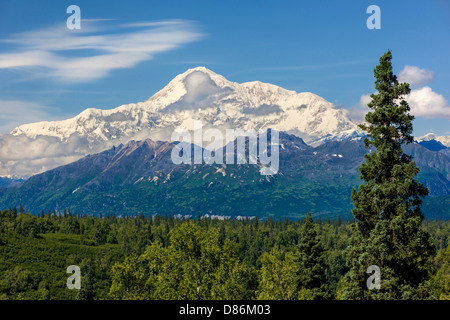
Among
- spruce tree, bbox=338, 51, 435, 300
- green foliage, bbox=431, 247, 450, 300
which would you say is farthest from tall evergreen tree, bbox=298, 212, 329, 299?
spruce tree, bbox=338, 51, 435, 300

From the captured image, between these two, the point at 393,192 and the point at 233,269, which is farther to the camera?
the point at 233,269

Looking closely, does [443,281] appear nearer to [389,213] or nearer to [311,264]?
[311,264]

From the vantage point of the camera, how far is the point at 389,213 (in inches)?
1631

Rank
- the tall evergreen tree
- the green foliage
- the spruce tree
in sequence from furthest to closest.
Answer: the green foliage, the tall evergreen tree, the spruce tree

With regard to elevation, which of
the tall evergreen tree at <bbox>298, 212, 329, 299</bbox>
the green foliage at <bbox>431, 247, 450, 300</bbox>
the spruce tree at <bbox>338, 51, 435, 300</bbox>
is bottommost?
the green foliage at <bbox>431, 247, 450, 300</bbox>

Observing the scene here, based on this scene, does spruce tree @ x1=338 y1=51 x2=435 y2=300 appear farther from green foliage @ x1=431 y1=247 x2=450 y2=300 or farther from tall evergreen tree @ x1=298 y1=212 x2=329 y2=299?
green foliage @ x1=431 y1=247 x2=450 y2=300

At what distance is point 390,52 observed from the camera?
43.6 metres

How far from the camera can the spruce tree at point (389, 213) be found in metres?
40.0

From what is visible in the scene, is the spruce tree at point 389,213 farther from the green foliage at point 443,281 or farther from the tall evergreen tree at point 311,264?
the green foliage at point 443,281

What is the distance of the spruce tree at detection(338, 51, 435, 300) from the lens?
3997 cm

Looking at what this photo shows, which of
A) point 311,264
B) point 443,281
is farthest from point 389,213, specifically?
point 443,281
